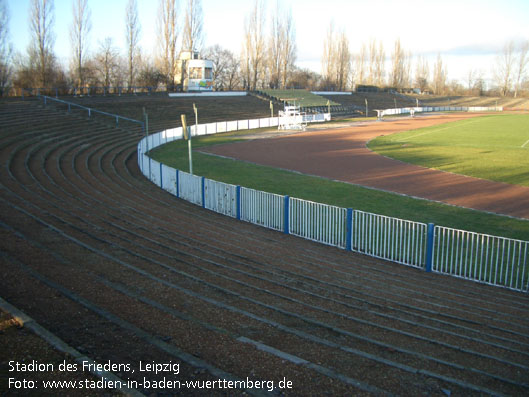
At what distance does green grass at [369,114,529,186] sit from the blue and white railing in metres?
13.6

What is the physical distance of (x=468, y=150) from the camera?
3666 cm

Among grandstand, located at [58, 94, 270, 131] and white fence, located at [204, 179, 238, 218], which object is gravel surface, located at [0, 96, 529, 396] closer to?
white fence, located at [204, 179, 238, 218]

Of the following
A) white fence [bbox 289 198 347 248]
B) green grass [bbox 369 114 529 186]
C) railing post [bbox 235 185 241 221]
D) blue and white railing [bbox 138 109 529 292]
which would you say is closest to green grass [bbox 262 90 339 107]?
green grass [bbox 369 114 529 186]

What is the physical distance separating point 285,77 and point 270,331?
83.1 m

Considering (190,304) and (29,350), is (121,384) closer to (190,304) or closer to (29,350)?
(29,350)

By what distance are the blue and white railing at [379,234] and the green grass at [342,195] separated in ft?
4.50

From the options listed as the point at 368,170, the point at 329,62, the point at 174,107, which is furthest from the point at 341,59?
the point at 368,170

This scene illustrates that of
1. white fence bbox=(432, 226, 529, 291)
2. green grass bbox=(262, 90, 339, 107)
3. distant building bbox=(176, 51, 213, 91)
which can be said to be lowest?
white fence bbox=(432, 226, 529, 291)

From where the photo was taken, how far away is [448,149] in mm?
37031

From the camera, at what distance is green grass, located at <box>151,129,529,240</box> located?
16219 millimetres

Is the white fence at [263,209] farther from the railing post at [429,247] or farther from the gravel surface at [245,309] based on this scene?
the railing post at [429,247]

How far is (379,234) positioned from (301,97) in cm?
6636

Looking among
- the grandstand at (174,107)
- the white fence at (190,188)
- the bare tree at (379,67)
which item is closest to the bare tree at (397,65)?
the bare tree at (379,67)

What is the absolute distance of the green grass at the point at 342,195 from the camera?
16219 millimetres
